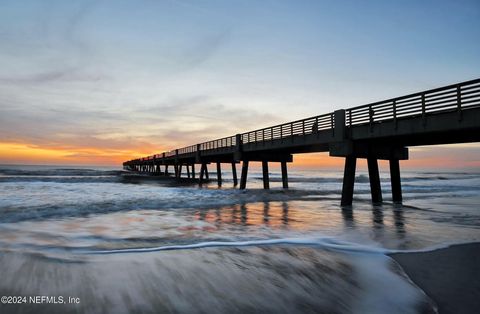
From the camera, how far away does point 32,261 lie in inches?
239

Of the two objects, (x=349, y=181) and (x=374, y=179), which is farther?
(x=374, y=179)

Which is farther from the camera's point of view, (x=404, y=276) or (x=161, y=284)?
(x=404, y=276)

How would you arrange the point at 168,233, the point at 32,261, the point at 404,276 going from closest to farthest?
1. the point at 404,276
2. the point at 32,261
3. the point at 168,233

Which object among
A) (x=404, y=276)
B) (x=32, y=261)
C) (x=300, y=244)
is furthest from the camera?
(x=300, y=244)

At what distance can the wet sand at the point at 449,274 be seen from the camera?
4078 millimetres

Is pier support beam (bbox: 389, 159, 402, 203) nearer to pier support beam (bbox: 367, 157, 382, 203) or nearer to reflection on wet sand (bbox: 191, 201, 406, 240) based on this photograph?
pier support beam (bbox: 367, 157, 382, 203)

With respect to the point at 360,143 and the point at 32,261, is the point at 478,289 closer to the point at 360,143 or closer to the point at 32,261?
the point at 32,261

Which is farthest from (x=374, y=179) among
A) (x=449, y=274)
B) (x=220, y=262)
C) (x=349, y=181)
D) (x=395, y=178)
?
(x=220, y=262)

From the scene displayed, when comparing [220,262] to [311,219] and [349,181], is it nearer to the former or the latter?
[311,219]

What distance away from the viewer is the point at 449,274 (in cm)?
519

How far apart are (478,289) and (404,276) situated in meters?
0.98

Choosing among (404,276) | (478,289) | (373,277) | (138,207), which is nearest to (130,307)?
(373,277)

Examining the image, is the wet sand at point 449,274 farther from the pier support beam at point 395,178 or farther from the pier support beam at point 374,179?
the pier support beam at point 395,178

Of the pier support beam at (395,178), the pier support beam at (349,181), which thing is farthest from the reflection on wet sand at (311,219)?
the pier support beam at (395,178)
